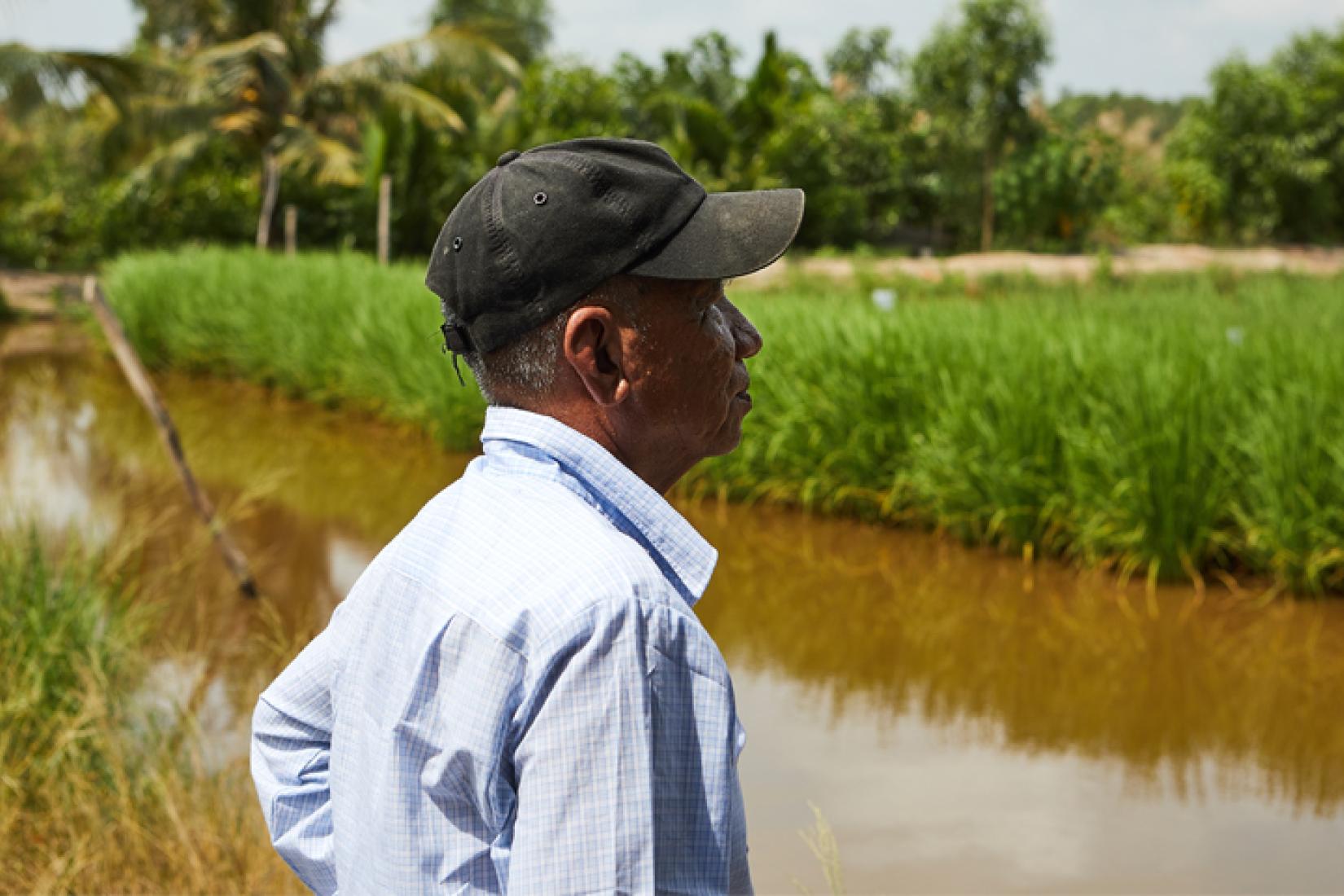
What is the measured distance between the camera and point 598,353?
116 centimetres

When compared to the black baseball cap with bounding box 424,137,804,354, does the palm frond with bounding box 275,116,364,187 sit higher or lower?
higher

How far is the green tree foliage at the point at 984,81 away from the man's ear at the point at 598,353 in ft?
79.7

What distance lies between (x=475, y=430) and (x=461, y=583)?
8.35 m

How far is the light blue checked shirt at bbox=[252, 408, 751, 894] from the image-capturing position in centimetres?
95

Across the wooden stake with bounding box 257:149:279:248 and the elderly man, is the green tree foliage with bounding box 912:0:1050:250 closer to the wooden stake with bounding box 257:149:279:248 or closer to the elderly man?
the wooden stake with bounding box 257:149:279:248

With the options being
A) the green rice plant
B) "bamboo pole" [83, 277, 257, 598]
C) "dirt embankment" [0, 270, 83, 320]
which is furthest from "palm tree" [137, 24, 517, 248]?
"bamboo pole" [83, 277, 257, 598]

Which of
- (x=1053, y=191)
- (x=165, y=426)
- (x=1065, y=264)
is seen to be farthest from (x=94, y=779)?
(x=1053, y=191)

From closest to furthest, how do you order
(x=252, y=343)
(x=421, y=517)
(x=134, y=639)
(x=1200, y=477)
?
(x=421, y=517) < (x=134, y=639) < (x=1200, y=477) < (x=252, y=343)

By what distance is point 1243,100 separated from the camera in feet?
87.6

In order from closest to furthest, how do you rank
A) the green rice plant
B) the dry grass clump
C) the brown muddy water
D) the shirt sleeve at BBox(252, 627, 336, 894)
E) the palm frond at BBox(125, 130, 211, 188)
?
1. the shirt sleeve at BBox(252, 627, 336, 894)
2. the dry grass clump
3. the brown muddy water
4. the green rice plant
5. the palm frond at BBox(125, 130, 211, 188)

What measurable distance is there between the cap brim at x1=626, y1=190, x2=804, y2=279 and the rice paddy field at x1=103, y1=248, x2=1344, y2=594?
Result: 5.13m

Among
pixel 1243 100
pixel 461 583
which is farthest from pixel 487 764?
pixel 1243 100

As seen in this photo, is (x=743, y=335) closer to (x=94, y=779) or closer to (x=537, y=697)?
(x=537, y=697)

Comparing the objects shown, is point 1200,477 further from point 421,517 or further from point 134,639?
point 421,517
